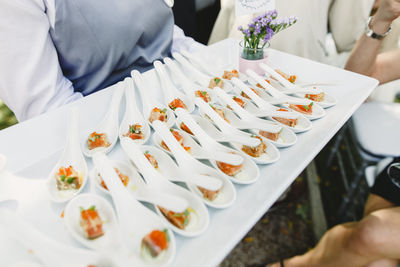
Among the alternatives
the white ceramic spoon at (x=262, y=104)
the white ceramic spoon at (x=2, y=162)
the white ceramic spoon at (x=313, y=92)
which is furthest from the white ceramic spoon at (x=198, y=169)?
the white ceramic spoon at (x=313, y=92)

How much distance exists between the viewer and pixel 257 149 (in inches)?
33.2

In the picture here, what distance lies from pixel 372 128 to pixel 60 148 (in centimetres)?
159

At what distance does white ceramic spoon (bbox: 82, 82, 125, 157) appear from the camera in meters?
0.89

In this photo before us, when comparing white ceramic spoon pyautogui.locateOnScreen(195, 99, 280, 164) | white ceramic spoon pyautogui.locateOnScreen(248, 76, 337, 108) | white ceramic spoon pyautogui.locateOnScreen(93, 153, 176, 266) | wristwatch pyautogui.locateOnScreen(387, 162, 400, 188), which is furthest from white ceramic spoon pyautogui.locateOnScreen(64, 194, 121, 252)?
wristwatch pyautogui.locateOnScreen(387, 162, 400, 188)

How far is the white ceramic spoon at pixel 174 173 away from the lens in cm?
66

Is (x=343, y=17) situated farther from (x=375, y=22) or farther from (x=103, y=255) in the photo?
(x=103, y=255)

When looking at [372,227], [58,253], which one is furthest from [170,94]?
[372,227]

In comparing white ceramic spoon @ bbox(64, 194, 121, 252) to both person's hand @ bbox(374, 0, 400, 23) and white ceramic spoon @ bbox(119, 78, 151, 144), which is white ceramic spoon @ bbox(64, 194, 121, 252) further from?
person's hand @ bbox(374, 0, 400, 23)

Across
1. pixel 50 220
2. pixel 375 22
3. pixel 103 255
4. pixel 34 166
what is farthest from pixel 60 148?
pixel 375 22

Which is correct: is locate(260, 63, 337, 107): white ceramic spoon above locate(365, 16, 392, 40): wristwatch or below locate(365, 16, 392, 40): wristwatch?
below

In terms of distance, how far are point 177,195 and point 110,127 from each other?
1.50 feet

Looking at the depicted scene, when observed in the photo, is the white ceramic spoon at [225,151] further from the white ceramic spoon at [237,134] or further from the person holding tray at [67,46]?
the person holding tray at [67,46]

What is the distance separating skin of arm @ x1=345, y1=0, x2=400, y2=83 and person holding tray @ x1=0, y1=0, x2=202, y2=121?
114 cm

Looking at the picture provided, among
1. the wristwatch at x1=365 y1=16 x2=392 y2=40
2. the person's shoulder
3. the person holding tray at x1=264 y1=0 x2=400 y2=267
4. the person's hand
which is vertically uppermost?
the person's hand
